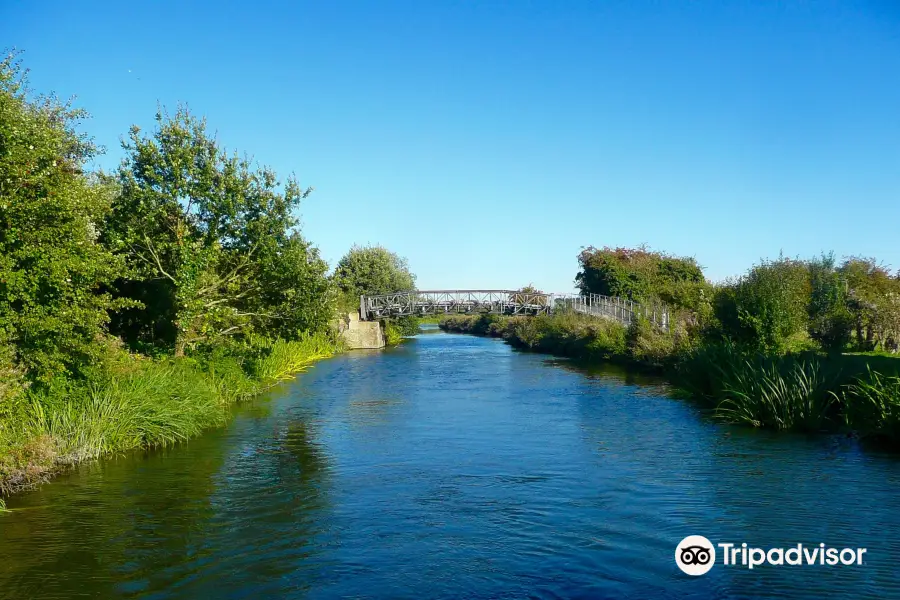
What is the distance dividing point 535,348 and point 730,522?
4678cm

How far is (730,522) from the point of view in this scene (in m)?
10.7

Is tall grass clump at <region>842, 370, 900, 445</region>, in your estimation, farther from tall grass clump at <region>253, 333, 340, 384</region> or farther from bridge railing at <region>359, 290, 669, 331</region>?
bridge railing at <region>359, 290, 669, 331</region>

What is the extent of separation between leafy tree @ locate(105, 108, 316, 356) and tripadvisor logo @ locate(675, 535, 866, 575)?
14.9 meters

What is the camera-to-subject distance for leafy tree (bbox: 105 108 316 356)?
20250 millimetres

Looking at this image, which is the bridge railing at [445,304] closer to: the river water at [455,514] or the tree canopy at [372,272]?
the tree canopy at [372,272]

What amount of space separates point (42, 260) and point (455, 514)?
8.60 metres

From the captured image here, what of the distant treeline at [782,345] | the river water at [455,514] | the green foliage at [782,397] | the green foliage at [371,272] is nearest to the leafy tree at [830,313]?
the distant treeline at [782,345]

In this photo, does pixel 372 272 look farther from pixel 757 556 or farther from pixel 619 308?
pixel 757 556

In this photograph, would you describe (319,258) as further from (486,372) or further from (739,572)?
(739,572)

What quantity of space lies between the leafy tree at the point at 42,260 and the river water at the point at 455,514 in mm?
2615

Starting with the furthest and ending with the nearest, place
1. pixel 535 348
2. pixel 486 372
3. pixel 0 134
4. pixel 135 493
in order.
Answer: pixel 535 348
pixel 486 372
pixel 0 134
pixel 135 493

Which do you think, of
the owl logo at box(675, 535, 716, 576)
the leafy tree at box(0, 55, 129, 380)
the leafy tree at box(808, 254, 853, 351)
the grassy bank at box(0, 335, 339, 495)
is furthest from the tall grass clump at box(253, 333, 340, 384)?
the leafy tree at box(808, 254, 853, 351)

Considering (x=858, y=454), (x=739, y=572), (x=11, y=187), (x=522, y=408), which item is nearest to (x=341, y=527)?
(x=739, y=572)

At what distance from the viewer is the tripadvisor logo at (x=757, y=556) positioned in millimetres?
9031
